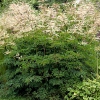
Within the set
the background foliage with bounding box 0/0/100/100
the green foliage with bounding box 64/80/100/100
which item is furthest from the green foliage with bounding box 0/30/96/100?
the green foliage with bounding box 64/80/100/100

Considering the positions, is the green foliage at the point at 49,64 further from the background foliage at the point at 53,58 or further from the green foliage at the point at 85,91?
the green foliage at the point at 85,91

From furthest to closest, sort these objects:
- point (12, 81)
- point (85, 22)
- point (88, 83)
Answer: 1. point (85, 22)
2. point (12, 81)
3. point (88, 83)

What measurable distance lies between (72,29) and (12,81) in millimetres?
1595

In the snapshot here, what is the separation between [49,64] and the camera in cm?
542

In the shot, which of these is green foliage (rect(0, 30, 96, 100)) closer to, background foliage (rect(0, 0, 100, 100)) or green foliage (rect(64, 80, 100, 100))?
background foliage (rect(0, 0, 100, 100))

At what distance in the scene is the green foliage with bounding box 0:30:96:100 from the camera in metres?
5.34

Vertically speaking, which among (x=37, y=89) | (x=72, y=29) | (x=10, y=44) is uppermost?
(x=72, y=29)

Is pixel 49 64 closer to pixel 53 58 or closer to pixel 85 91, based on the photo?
pixel 53 58

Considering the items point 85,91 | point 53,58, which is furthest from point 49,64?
point 85,91

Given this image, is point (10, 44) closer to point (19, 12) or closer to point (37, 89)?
point (19, 12)

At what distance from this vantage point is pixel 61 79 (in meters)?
5.41

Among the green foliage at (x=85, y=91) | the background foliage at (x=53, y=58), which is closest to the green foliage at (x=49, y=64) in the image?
the background foliage at (x=53, y=58)

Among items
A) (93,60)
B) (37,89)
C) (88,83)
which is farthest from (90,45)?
(37,89)

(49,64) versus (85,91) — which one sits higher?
(49,64)
